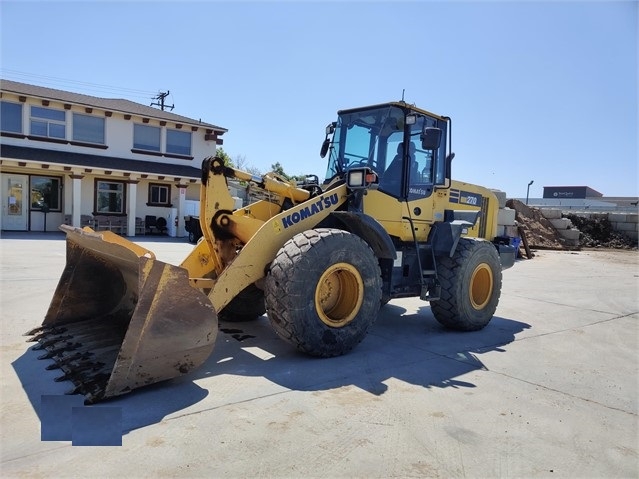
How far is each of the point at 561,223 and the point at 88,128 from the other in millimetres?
22693

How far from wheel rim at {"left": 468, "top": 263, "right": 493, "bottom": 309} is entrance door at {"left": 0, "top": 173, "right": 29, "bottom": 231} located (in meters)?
19.9

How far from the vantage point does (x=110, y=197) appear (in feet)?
71.5

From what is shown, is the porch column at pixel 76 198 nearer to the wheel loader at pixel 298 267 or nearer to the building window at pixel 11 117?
the building window at pixel 11 117

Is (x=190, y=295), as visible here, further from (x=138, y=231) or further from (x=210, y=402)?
(x=138, y=231)

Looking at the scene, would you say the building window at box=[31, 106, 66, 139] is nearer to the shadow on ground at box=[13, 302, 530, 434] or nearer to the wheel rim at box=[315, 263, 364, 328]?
the shadow on ground at box=[13, 302, 530, 434]

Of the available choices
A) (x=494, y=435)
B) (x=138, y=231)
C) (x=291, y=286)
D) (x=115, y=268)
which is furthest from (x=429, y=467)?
(x=138, y=231)

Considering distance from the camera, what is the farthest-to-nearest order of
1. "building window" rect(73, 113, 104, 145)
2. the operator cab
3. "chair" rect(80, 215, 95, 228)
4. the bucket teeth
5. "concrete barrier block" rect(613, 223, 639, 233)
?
"concrete barrier block" rect(613, 223, 639, 233)
"building window" rect(73, 113, 104, 145)
"chair" rect(80, 215, 95, 228)
the operator cab
the bucket teeth

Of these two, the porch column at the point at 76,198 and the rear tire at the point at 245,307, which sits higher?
the porch column at the point at 76,198

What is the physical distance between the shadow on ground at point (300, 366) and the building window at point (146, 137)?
61.6ft

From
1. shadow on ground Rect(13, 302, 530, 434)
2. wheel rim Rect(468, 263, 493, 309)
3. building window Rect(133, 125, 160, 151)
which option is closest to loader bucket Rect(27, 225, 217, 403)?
shadow on ground Rect(13, 302, 530, 434)

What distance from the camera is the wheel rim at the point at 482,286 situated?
679 centimetres

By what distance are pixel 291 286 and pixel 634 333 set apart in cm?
561

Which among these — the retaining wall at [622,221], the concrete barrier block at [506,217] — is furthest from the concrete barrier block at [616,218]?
the concrete barrier block at [506,217]

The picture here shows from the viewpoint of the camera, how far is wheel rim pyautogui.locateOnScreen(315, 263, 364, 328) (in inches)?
190
